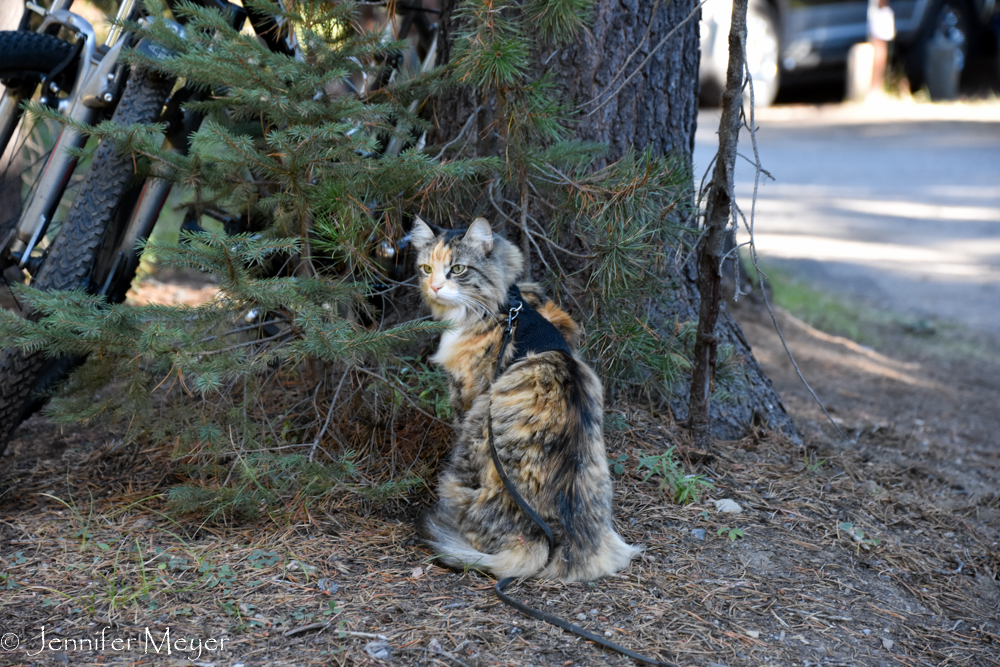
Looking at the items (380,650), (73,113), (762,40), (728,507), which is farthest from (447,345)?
(762,40)

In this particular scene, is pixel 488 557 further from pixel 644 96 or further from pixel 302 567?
pixel 644 96

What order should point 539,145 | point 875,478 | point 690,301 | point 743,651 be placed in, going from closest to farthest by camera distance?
point 743,651 → point 539,145 → point 875,478 → point 690,301

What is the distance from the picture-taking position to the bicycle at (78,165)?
3.12 metres

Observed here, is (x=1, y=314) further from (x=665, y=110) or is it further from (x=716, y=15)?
(x=716, y=15)

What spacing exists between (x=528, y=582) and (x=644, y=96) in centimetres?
231

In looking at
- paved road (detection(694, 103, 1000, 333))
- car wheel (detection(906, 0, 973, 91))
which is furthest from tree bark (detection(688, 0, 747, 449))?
car wheel (detection(906, 0, 973, 91))

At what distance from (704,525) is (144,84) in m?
2.93

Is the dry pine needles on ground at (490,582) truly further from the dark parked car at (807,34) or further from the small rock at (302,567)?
the dark parked car at (807,34)

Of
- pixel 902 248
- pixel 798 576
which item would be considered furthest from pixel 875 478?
pixel 902 248

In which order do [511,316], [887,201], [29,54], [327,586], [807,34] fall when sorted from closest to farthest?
[327,586] < [511,316] < [29,54] < [887,201] < [807,34]

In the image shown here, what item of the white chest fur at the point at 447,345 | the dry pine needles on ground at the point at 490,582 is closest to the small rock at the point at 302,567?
the dry pine needles on ground at the point at 490,582

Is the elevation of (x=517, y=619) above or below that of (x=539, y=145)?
below

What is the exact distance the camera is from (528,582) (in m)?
2.63

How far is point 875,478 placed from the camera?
3.63 meters
